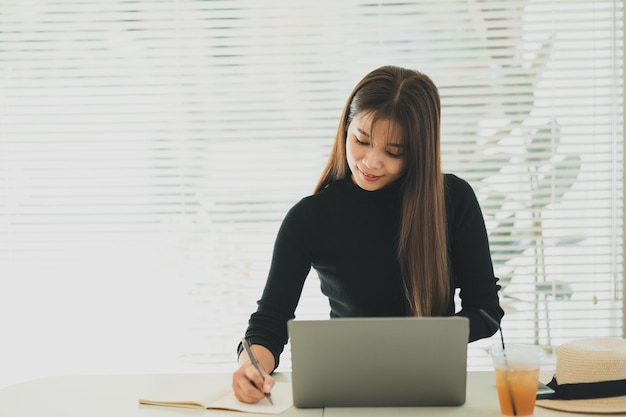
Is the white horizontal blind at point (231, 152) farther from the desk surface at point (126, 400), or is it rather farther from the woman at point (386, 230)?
the desk surface at point (126, 400)

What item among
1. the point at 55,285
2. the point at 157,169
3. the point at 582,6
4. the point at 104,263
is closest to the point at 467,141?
the point at 582,6

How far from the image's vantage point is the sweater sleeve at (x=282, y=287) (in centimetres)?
182

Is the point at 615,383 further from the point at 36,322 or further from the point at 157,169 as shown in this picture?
the point at 36,322

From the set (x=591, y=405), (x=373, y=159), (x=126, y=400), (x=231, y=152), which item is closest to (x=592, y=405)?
(x=591, y=405)

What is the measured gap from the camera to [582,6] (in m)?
2.75

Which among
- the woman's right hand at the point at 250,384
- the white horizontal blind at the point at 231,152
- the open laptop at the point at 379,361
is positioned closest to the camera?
the open laptop at the point at 379,361

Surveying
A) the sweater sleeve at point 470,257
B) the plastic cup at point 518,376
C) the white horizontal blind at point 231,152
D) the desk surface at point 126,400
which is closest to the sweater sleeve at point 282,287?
the desk surface at point 126,400

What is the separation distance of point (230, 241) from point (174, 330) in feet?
1.36

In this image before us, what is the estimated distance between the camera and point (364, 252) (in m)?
1.98

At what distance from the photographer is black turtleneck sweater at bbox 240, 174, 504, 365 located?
1919mm

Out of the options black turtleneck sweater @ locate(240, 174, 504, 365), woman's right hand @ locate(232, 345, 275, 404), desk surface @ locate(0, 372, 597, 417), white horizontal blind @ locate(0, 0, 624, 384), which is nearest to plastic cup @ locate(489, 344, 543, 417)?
desk surface @ locate(0, 372, 597, 417)

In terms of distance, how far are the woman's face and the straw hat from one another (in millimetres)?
630

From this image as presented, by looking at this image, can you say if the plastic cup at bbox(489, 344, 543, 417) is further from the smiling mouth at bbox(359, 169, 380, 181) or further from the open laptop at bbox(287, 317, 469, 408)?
the smiling mouth at bbox(359, 169, 380, 181)

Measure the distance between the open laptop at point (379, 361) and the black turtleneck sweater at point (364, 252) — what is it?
1.69 feet
